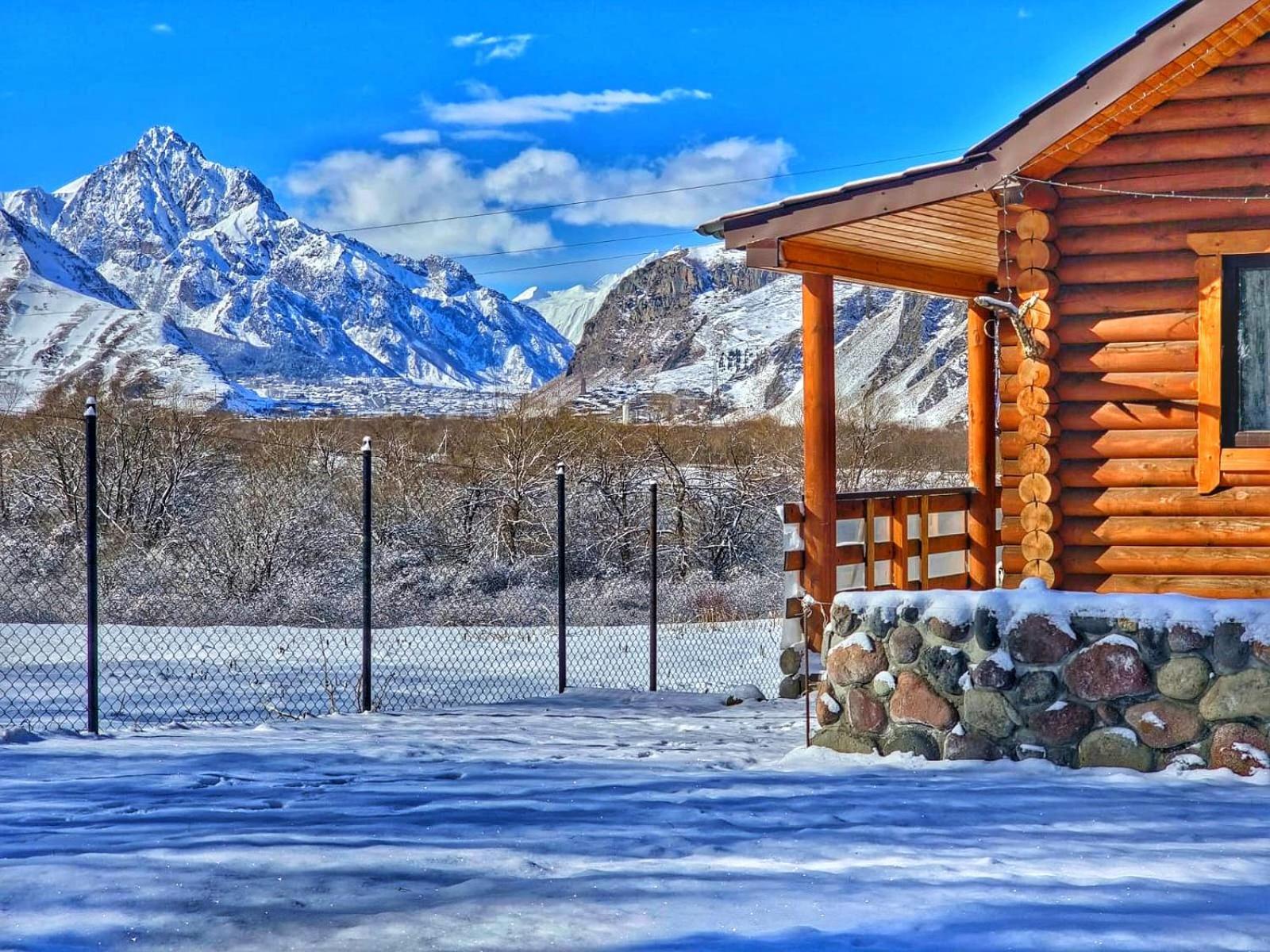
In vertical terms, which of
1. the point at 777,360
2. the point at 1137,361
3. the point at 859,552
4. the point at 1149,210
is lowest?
the point at 859,552

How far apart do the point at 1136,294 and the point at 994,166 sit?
114cm

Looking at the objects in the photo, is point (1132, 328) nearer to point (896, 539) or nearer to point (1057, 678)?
point (1057, 678)

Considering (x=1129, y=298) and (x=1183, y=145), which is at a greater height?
(x=1183, y=145)

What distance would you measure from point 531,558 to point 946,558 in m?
8.88

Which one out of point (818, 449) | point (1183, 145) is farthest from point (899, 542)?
point (1183, 145)

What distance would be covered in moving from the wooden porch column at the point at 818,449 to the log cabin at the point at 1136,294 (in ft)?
2.06

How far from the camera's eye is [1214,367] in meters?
7.11

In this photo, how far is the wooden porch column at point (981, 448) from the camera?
37.0 ft

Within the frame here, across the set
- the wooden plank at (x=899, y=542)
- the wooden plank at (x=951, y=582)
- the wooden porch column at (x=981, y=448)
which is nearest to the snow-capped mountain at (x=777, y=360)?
the wooden porch column at (x=981, y=448)

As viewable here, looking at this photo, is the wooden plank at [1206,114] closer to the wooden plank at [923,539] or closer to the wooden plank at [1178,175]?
the wooden plank at [1178,175]

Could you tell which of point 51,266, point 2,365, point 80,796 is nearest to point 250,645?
point 80,796

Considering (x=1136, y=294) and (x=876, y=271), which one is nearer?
(x=1136, y=294)

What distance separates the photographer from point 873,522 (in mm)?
9633

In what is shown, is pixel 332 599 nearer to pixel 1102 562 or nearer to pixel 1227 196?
pixel 1102 562
